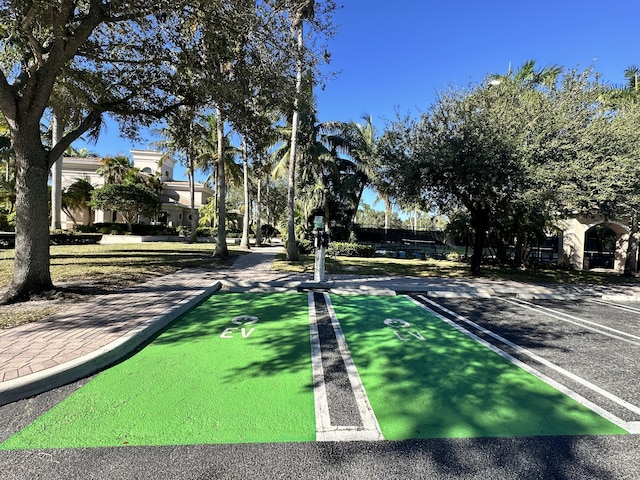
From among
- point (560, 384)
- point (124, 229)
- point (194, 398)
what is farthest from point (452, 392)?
point (124, 229)

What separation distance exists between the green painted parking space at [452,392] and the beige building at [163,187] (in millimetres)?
32195

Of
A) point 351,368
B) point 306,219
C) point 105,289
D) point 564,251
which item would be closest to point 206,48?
point 105,289

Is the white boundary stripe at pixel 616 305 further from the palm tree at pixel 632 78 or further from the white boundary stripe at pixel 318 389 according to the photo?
the palm tree at pixel 632 78

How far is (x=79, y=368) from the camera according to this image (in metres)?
3.53

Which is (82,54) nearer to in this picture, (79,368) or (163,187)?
(79,368)

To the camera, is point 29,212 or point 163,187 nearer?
point 29,212

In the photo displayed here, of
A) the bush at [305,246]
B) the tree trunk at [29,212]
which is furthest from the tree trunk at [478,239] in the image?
the tree trunk at [29,212]

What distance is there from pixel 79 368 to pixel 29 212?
4.56 meters

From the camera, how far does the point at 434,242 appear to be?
2555 cm

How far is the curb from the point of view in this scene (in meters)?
3.08

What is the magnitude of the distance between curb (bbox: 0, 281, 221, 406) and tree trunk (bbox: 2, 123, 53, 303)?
3.20 metres

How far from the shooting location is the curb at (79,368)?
3.08 m

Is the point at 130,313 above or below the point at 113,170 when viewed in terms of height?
below

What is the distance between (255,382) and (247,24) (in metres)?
7.02
